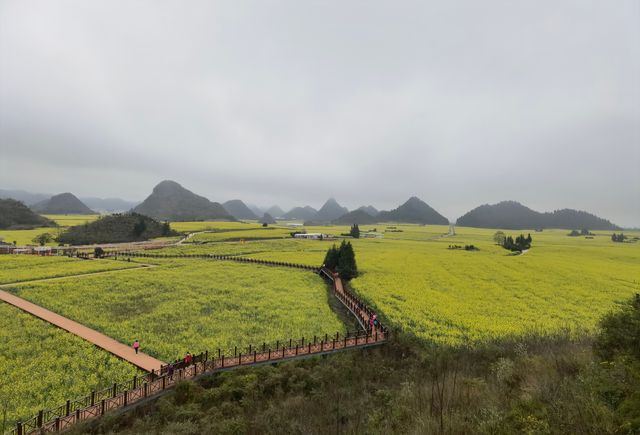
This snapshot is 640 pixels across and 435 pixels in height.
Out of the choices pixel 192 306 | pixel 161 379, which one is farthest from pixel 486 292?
pixel 161 379

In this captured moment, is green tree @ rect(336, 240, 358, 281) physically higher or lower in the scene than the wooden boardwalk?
higher

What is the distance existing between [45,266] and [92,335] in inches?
1294

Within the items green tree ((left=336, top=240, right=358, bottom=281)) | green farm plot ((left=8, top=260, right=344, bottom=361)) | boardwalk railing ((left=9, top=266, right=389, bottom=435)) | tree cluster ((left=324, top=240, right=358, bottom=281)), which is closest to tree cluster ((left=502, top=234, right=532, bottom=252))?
tree cluster ((left=324, top=240, right=358, bottom=281))

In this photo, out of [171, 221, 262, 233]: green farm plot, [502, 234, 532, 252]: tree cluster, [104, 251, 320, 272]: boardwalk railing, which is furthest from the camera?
[171, 221, 262, 233]: green farm plot

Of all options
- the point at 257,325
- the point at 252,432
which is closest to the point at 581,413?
the point at 252,432

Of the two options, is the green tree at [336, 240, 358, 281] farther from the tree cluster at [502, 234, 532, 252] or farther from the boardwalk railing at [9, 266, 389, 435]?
the tree cluster at [502, 234, 532, 252]

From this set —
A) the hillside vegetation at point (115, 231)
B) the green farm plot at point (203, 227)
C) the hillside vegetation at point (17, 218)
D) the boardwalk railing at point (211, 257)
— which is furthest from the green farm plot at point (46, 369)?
the hillside vegetation at point (17, 218)

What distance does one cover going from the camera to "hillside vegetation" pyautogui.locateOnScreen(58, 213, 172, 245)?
8412 centimetres

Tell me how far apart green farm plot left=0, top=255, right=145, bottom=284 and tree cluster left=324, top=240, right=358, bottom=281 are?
30.1m

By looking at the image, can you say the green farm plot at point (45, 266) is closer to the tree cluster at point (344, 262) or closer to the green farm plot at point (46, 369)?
the green farm plot at point (46, 369)

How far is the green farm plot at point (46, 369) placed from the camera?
16.4 meters

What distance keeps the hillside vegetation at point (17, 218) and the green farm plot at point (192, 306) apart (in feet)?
330

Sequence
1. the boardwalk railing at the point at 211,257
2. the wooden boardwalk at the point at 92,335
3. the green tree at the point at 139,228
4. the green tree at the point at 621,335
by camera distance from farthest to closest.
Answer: the green tree at the point at 139,228
the boardwalk railing at the point at 211,257
the wooden boardwalk at the point at 92,335
the green tree at the point at 621,335

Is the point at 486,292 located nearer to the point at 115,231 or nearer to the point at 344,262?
the point at 344,262
